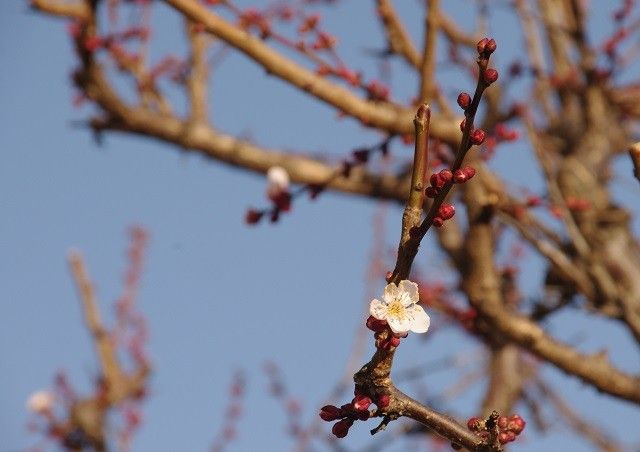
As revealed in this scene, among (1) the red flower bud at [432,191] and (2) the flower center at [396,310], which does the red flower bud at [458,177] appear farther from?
(2) the flower center at [396,310]

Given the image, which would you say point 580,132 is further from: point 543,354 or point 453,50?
point 543,354

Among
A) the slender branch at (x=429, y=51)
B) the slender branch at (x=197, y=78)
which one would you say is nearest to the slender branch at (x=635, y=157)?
the slender branch at (x=429, y=51)

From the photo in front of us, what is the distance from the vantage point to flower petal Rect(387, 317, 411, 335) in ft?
3.41

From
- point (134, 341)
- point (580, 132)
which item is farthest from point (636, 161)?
point (134, 341)

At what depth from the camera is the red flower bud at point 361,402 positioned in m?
1.10

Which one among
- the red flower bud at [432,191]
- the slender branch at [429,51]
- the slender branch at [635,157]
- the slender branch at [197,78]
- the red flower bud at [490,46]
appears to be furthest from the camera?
the slender branch at [197,78]

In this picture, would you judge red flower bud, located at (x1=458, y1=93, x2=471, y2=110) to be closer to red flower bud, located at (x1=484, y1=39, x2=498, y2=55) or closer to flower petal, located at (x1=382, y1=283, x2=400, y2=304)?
red flower bud, located at (x1=484, y1=39, x2=498, y2=55)

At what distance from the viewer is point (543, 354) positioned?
2287mm

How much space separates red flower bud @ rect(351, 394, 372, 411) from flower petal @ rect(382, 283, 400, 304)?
163 mm

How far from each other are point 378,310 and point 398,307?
0.10ft

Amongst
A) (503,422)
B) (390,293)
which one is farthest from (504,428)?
(390,293)

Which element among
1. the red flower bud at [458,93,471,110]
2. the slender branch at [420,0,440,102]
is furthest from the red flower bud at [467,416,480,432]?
the slender branch at [420,0,440,102]

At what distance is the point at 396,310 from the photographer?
1.06 meters

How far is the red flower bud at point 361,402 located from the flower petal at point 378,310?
14cm
